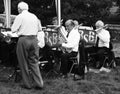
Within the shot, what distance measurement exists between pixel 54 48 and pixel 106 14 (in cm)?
1266

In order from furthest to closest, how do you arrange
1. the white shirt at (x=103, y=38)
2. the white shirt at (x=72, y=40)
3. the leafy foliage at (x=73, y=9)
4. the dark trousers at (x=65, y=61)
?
the leafy foliage at (x=73, y=9) < the white shirt at (x=103, y=38) < the dark trousers at (x=65, y=61) < the white shirt at (x=72, y=40)

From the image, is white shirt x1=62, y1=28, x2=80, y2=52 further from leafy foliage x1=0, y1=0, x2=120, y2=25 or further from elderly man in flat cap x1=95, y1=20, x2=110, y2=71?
leafy foliage x1=0, y1=0, x2=120, y2=25

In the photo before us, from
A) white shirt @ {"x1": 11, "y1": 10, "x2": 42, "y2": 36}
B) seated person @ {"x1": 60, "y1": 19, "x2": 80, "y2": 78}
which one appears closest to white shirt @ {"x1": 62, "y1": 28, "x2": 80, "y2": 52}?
seated person @ {"x1": 60, "y1": 19, "x2": 80, "y2": 78}

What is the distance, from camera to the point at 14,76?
7.42 m

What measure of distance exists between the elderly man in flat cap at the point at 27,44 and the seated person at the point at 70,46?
113 cm

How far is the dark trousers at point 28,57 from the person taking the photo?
6.28 metres

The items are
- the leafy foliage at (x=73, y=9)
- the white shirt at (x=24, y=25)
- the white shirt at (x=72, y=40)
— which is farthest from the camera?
the leafy foliage at (x=73, y=9)

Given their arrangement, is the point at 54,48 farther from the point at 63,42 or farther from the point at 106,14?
the point at 106,14

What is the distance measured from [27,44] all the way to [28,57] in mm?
295

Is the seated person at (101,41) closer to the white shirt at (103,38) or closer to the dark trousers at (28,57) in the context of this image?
the white shirt at (103,38)

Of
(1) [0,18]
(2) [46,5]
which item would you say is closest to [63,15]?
(2) [46,5]

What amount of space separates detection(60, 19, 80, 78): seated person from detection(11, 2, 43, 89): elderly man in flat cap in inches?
44.4

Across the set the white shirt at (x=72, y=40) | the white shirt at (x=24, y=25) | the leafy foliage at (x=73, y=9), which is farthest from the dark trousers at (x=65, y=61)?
the leafy foliage at (x=73, y=9)

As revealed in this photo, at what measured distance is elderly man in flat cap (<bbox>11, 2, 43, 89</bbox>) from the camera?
6270mm
